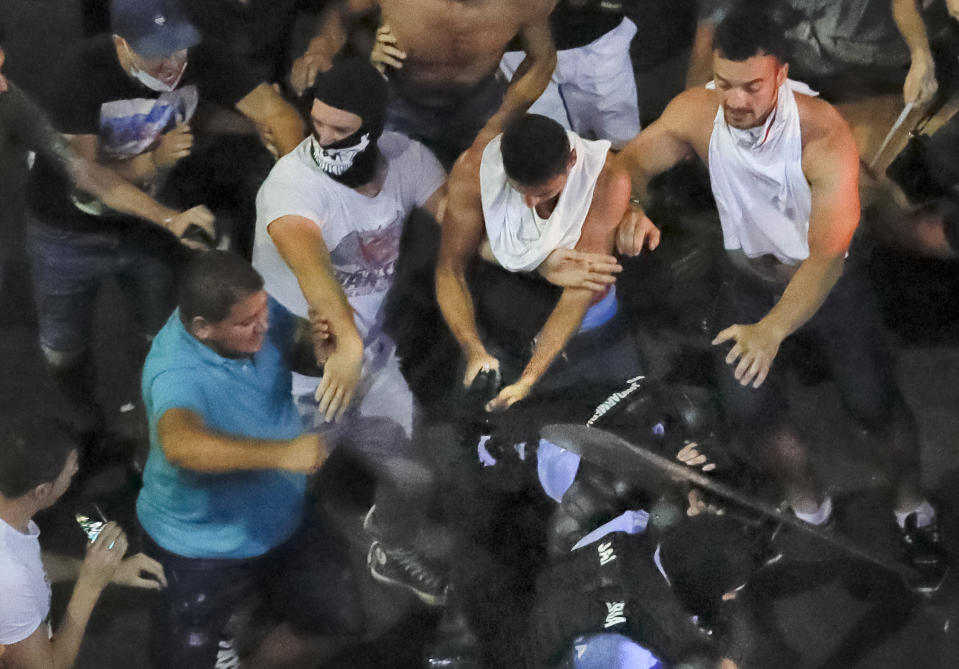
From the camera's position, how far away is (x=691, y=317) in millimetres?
2016

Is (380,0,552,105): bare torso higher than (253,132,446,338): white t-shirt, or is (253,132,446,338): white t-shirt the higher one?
(380,0,552,105): bare torso

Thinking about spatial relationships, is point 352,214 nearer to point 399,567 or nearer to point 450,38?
point 450,38

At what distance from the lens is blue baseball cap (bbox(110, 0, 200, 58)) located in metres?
1.86

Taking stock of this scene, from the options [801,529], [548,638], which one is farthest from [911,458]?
[548,638]

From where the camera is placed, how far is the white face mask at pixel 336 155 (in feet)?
6.22

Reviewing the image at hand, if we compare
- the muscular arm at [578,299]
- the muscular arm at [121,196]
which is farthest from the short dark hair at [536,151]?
the muscular arm at [121,196]

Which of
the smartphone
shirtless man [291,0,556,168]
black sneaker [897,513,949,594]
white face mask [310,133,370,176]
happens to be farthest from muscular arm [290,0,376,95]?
black sneaker [897,513,949,594]

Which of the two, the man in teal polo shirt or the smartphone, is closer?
the man in teal polo shirt

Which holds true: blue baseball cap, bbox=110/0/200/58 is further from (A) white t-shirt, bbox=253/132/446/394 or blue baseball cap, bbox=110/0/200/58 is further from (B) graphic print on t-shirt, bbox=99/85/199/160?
(A) white t-shirt, bbox=253/132/446/394

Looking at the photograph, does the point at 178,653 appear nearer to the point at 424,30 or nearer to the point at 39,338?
the point at 39,338

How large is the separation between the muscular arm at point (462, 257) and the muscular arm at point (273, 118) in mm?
319

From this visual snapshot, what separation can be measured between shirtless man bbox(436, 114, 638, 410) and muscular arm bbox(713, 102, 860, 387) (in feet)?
0.77

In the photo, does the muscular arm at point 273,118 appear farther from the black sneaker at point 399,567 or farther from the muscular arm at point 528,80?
the black sneaker at point 399,567

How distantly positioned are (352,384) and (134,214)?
539 mm
